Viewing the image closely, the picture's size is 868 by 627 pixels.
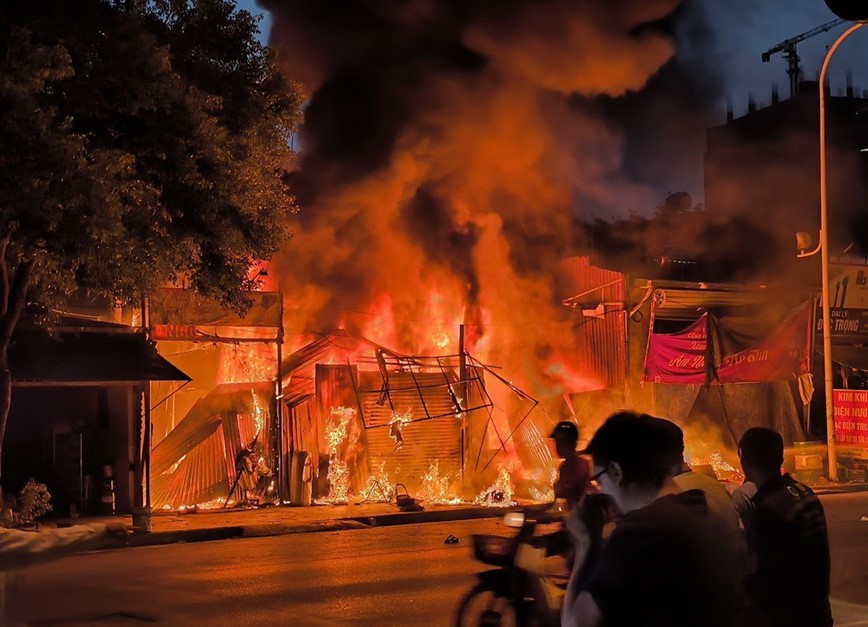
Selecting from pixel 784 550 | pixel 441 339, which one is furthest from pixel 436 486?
pixel 784 550

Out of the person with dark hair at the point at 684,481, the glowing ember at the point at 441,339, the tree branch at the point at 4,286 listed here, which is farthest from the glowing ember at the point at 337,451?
the person with dark hair at the point at 684,481

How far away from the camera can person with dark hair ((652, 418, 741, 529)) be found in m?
2.86

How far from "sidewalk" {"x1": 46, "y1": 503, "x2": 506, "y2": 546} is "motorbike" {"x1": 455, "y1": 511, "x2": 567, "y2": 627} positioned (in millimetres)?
9307

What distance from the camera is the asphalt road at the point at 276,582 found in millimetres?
8289

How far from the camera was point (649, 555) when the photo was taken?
8.65 ft

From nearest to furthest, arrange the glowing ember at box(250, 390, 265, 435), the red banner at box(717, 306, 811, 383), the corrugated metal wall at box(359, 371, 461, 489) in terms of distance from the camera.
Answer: the glowing ember at box(250, 390, 265, 435) → the corrugated metal wall at box(359, 371, 461, 489) → the red banner at box(717, 306, 811, 383)

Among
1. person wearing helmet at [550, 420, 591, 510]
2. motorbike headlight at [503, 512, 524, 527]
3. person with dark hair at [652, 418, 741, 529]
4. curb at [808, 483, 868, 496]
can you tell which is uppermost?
person with dark hair at [652, 418, 741, 529]

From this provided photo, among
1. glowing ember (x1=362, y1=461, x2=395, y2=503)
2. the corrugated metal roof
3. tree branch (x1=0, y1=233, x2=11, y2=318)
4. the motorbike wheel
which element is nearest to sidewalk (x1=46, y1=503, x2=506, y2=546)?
glowing ember (x1=362, y1=461, x2=395, y2=503)

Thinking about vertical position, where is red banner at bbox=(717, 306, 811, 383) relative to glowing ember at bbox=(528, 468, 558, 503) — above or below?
above

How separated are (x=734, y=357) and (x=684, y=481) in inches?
773

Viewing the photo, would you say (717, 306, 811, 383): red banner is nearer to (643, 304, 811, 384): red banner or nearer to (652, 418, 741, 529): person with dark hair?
(643, 304, 811, 384): red banner

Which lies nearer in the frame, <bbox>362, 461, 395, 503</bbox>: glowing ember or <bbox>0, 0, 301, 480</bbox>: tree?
<bbox>0, 0, 301, 480</bbox>: tree

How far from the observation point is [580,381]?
22.6 metres

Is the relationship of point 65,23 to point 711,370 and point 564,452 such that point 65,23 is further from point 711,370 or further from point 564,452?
point 711,370
